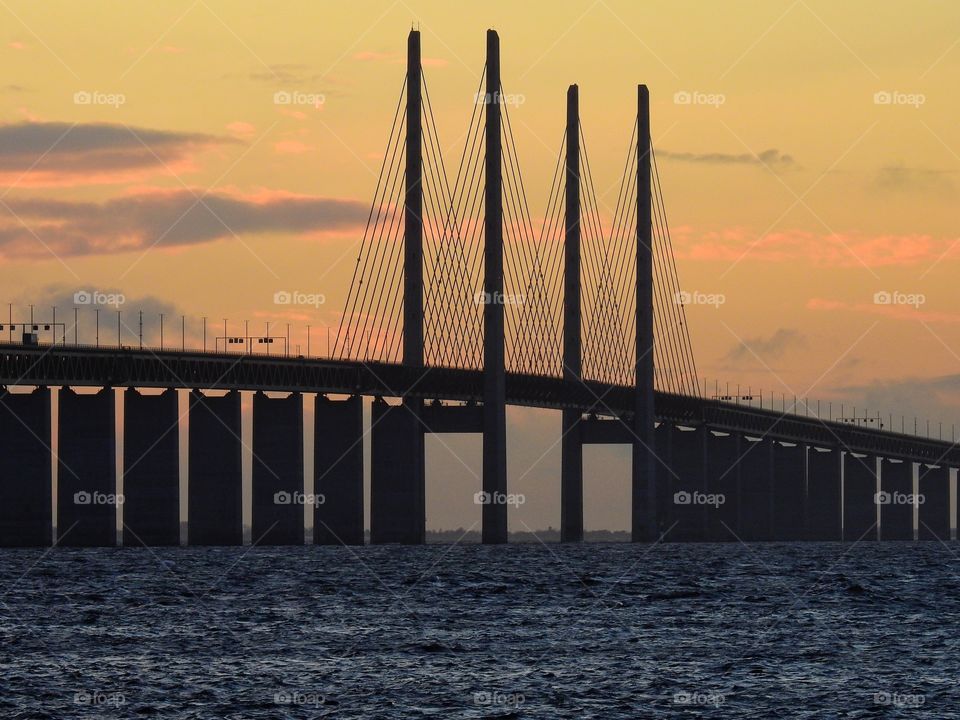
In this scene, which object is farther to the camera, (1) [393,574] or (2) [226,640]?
(1) [393,574]

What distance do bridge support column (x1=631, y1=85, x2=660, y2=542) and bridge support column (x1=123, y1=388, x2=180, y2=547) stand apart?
3698 centimetres

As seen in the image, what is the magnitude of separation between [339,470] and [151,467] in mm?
15372

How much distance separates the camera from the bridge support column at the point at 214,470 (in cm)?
13375

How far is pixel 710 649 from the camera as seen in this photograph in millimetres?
57031

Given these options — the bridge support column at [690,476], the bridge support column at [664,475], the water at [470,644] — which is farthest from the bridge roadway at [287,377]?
the water at [470,644]

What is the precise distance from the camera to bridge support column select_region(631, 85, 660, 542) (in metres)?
148

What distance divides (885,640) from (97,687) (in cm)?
2525

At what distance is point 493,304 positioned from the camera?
12725 cm

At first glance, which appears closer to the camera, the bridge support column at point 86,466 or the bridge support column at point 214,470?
the bridge support column at point 86,466

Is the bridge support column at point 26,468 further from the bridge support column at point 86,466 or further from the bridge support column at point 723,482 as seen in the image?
the bridge support column at point 723,482

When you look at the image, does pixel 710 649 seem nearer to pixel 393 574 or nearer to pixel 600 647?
pixel 600 647

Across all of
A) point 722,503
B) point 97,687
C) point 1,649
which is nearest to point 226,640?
point 1,649

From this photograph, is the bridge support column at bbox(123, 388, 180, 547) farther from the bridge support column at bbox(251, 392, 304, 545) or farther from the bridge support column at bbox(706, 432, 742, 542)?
the bridge support column at bbox(706, 432, 742, 542)

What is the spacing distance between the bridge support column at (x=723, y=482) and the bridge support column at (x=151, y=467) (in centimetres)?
7437
